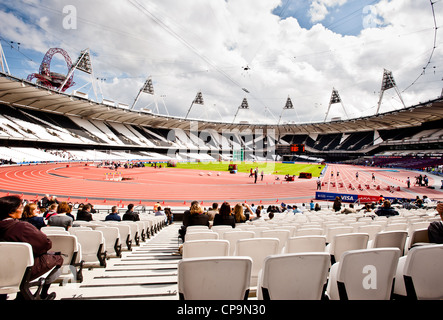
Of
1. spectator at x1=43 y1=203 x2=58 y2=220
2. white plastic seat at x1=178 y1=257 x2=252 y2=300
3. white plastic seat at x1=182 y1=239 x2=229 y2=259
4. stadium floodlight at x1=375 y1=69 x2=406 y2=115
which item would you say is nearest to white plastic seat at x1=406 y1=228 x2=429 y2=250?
white plastic seat at x1=182 y1=239 x2=229 y2=259

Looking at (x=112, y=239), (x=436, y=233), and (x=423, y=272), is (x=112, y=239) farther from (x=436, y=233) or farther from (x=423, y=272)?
(x=436, y=233)

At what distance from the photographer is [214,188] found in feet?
87.9

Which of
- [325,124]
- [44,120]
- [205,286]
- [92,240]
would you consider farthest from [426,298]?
[325,124]

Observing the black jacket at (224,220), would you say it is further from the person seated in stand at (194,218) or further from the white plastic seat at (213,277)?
the white plastic seat at (213,277)

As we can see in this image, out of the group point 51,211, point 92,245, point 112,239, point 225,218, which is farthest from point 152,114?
point 92,245

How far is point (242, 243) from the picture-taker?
287 cm

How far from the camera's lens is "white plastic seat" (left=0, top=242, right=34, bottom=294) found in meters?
2.45

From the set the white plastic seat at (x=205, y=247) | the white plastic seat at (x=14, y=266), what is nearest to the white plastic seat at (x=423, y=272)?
the white plastic seat at (x=205, y=247)

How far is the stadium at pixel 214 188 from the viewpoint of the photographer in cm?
228

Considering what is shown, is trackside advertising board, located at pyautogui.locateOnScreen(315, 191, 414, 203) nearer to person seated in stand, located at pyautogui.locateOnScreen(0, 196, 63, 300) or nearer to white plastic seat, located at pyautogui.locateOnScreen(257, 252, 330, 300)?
white plastic seat, located at pyautogui.locateOnScreen(257, 252, 330, 300)

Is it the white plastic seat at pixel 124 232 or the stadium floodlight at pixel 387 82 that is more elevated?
the stadium floodlight at pixel 387 82

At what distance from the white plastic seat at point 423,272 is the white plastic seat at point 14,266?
13.4ft

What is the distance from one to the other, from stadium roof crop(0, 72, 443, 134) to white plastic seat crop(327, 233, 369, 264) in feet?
177
